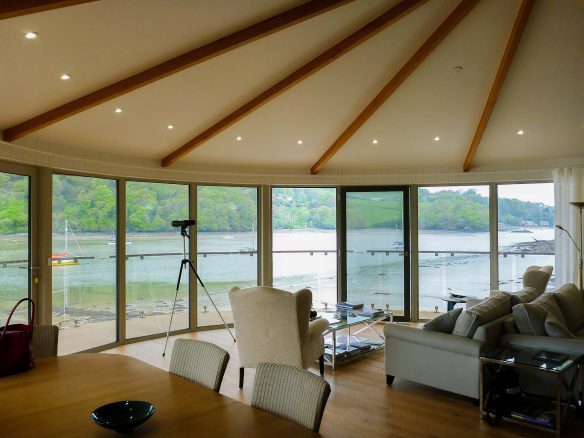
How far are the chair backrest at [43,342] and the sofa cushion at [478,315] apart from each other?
312 centimetres

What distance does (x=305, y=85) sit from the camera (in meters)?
5.23

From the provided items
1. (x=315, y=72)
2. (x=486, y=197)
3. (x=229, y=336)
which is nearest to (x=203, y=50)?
(x=315, y=72)

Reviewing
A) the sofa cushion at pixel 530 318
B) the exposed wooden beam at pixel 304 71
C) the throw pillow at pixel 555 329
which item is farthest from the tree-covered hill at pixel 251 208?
the throw pillow at pixel 555 329

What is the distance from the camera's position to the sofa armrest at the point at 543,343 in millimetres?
3709

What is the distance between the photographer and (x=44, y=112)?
4398 mm

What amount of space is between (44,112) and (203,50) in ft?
5.54

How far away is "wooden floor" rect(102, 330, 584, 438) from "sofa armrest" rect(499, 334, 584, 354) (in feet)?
1.79

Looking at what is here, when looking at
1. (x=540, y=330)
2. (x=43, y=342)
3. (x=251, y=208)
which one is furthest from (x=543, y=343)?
(x=251, y=208)

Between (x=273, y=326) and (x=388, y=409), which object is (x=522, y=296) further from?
(x=273, y=326)

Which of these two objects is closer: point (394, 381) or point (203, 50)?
point (203, 50)

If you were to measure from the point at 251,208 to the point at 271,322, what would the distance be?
11.5 feet

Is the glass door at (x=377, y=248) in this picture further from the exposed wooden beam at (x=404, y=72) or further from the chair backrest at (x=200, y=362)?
the chair backrest at (x=200, y=362)

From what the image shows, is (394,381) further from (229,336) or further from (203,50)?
(203,50)

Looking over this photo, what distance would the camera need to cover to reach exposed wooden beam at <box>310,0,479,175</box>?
4.05 metres
